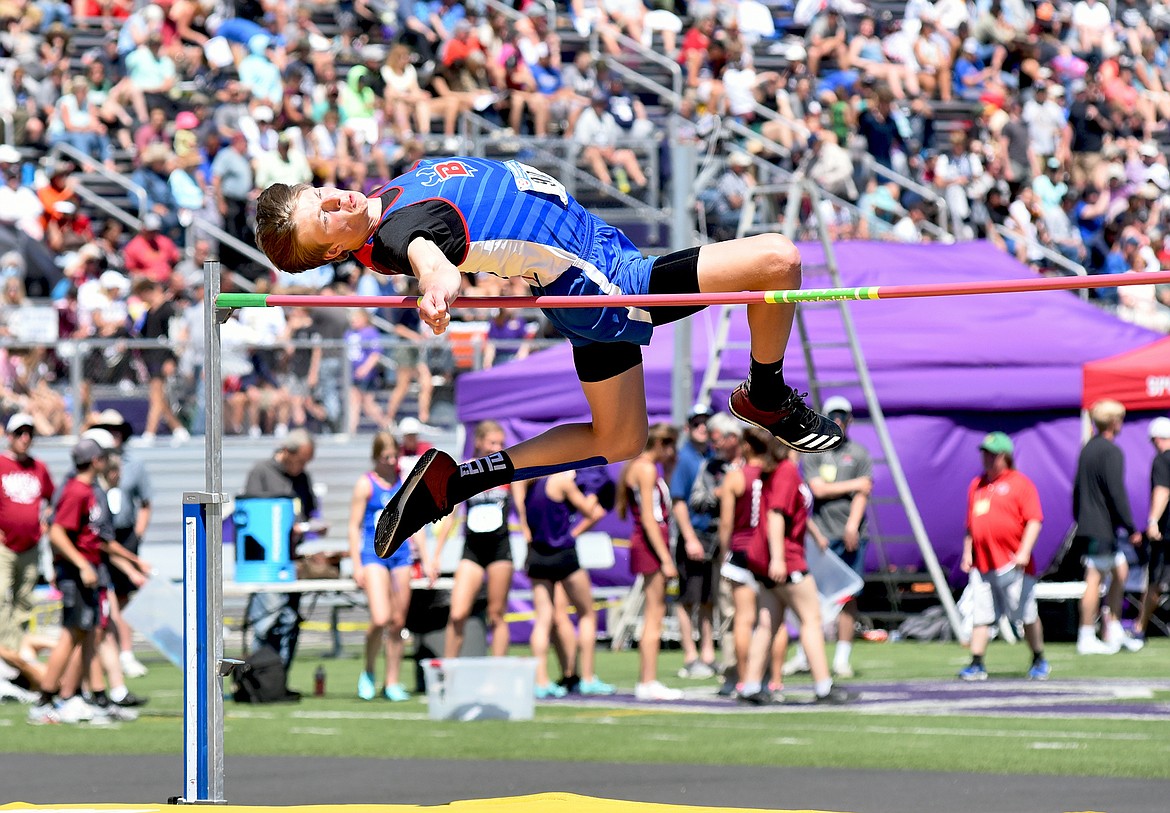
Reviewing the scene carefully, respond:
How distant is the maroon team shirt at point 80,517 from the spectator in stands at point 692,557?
4.11 metres

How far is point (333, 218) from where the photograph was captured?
6023 millimetres

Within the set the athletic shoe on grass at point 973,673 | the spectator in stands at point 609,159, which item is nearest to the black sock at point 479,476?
the athletic shoe on grass at point 973,673

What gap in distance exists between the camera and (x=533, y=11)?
23000 mm

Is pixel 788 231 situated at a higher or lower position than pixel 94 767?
higher

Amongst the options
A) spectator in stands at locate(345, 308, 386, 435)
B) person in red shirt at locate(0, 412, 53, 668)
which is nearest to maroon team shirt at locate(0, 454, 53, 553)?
person in red shirt at locate(0, 412, 53, 668)

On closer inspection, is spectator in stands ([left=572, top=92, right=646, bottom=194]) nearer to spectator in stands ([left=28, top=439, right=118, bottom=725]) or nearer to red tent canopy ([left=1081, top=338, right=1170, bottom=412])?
red tent canopy ([left=1081, top=338, right=1170, bottom=412])

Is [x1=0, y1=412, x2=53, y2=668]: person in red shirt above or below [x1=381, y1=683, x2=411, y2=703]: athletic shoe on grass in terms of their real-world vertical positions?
above

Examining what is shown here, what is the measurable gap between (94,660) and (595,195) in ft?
30.9

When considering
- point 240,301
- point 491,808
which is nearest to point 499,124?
point 240,301

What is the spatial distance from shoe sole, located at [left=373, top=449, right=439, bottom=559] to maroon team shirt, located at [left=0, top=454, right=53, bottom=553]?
5.82 metres

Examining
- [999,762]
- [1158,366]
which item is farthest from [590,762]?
[1158,366]

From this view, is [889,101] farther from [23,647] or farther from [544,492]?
[23,647]

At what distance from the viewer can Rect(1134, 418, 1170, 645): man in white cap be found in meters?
14.6

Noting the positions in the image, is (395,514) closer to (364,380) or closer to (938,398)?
(364,380)
